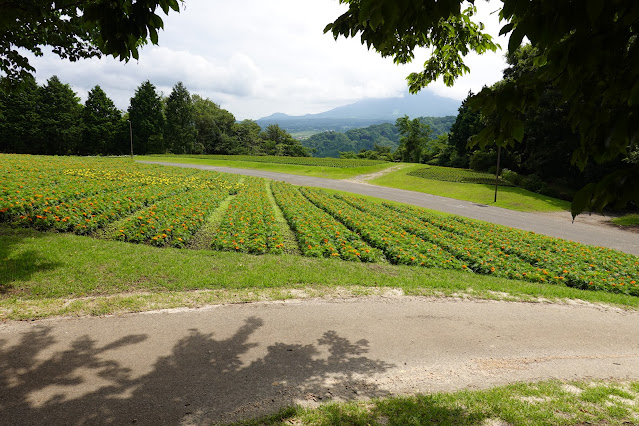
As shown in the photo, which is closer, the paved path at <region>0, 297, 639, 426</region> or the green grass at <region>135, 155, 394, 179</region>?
the paved path at <region>0, 297, 639, 426</region>

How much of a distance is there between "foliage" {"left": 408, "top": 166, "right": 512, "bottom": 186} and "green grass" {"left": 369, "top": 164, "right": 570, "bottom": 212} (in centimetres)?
230

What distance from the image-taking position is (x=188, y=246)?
443 inches

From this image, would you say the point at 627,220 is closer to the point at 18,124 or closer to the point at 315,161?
the point at 315,161

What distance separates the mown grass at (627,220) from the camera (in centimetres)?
2496

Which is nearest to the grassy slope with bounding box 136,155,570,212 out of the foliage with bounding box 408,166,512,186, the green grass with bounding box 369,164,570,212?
the green grass with bounding box 369,164,570,212

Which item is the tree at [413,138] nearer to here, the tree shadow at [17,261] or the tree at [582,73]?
the tree shadow at [17,261]

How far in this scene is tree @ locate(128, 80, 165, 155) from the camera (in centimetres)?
7244

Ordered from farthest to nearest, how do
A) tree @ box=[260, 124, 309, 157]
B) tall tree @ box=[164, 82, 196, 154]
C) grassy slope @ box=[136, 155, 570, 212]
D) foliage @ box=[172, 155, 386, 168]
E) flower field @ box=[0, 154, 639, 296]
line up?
tree @ box=[260, 124, 309, 157] < tall tree @ box=[164, 82, 196, 154] < foliage @ box=[172, 155, 386, 168] < grassy slope @ box=[136, 155, 570, 212] < flower field @ box=[0, 154, 639, 296]

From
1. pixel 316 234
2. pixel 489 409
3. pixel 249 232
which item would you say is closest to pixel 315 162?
pixel 316 234

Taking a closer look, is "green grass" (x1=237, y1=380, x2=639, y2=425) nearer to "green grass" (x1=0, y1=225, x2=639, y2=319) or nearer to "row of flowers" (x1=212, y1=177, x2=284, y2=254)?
"green grass" (x1=0, y1=225, x2=639, y2=319)

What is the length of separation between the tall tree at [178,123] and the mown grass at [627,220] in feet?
263

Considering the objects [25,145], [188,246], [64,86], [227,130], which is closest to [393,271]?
[188,246]

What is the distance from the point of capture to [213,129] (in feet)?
309

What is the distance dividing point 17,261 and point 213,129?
3654 inches
